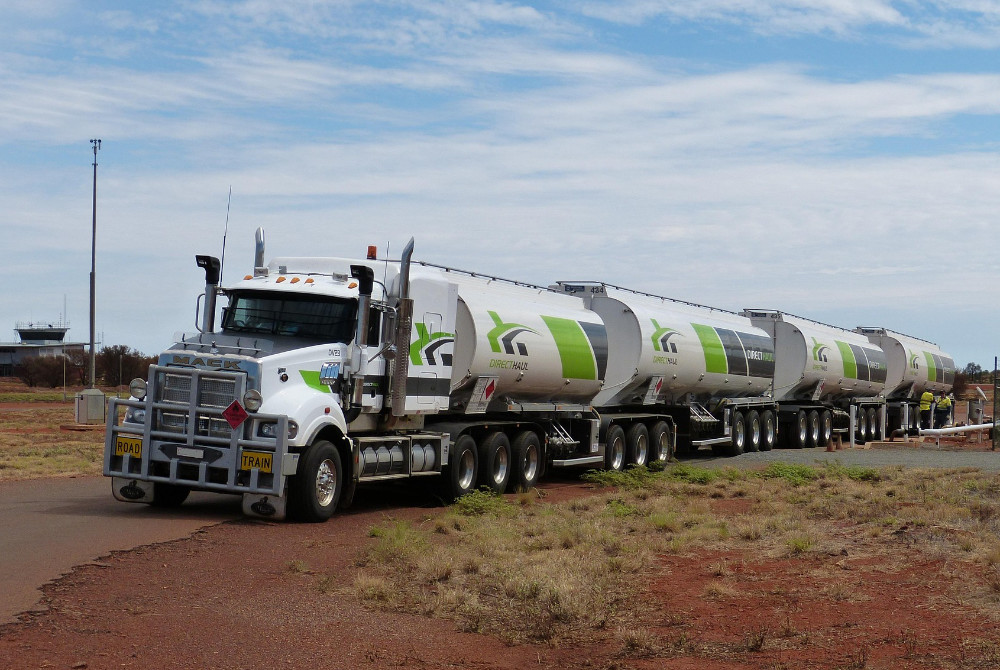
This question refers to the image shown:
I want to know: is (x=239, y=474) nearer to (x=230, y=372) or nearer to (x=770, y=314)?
(x=230, y=372)

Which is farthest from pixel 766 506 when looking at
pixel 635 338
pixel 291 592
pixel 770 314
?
pixel 770 314

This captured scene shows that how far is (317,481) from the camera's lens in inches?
579

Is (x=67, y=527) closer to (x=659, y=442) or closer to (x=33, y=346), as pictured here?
(x=659, y=442)

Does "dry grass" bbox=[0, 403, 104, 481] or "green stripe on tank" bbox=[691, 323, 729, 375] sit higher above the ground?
"green stripe on tank" bbox=[691, 323, 729, 375]

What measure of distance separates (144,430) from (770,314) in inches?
993

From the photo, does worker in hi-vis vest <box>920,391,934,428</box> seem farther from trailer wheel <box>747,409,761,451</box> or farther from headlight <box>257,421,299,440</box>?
headlight <box>257,421,299,440</box>

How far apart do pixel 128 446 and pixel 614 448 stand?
11712mm

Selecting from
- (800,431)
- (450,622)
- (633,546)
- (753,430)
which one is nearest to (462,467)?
(633,546)

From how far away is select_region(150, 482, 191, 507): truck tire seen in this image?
50.7ft

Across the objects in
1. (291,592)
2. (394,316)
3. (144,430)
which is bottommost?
(291,592)

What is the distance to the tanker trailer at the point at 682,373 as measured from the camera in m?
24.7

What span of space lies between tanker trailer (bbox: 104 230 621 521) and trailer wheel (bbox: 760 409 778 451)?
1589 centimetres

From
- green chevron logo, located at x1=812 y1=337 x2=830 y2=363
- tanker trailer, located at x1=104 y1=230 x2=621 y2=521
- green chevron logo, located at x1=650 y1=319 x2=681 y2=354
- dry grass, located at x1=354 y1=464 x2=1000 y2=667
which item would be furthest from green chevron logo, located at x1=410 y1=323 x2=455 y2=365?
green chevron logo, located at x1=812 y1=337 x2=830 y2=363

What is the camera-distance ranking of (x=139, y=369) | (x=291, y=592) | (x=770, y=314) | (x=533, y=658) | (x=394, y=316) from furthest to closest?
1. (x=139, y=369)
2. (x=770, y=314)
3. (x=394, y=316)
4. (x=291, y=592)
5. (x=533, y=658)
